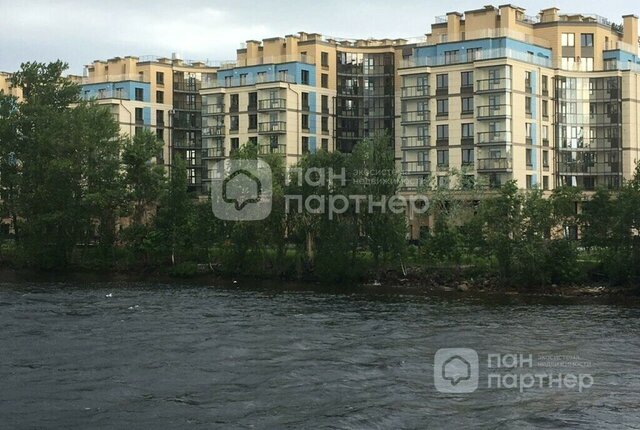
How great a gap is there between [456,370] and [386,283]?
3497cm

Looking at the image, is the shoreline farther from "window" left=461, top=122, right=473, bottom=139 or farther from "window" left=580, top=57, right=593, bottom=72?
"window" left=580, top=57, right=593, bottom=72

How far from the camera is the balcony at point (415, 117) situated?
90.8 metres

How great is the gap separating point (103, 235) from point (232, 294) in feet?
81.4

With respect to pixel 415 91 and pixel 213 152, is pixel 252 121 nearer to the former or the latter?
pixel 213 152

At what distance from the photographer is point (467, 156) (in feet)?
290

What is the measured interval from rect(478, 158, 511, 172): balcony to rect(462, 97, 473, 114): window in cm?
536

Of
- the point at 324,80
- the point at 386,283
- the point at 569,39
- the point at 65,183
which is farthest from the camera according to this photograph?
the point at 324,80

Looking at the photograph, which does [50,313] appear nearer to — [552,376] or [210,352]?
[210,352]

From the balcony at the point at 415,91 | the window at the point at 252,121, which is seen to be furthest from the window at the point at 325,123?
the balcony at the point at 415,91

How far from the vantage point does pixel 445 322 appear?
45719mm

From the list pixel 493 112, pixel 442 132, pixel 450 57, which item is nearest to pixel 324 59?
pixel 450 57

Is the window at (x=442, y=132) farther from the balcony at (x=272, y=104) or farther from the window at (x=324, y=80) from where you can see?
the window at (x=324, y=80)

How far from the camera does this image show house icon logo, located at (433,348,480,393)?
30.3m

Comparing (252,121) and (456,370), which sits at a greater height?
(252,121)
